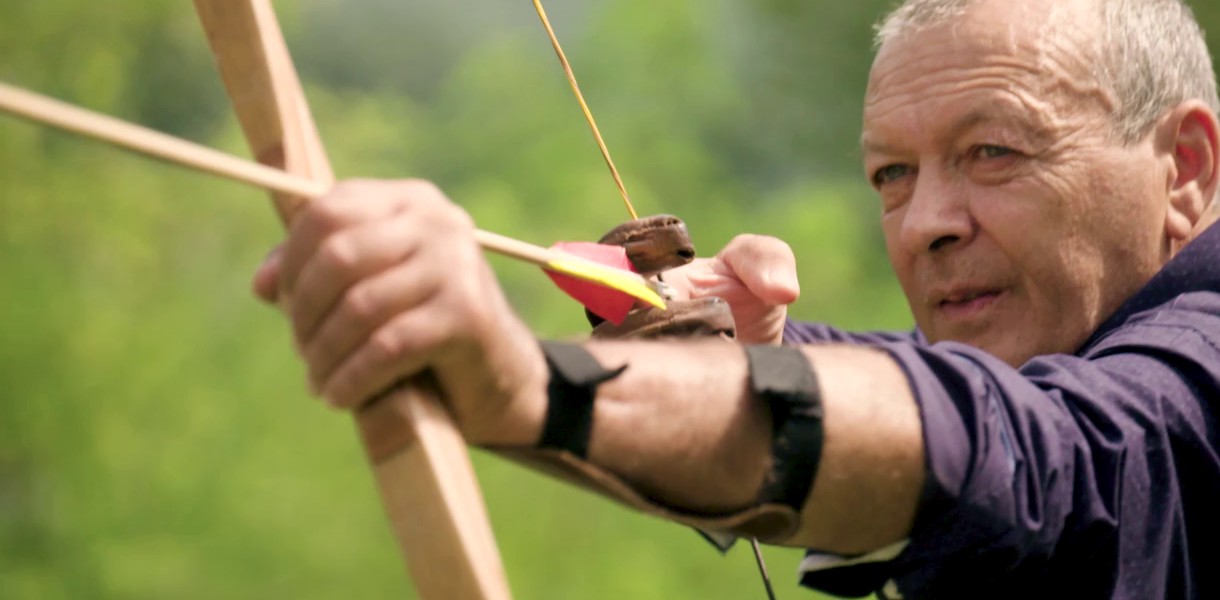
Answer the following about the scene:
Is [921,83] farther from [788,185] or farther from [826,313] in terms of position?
[788,185]

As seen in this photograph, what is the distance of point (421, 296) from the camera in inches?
29.6

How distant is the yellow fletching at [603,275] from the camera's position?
3.18 ft

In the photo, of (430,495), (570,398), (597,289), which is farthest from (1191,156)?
(430,495)

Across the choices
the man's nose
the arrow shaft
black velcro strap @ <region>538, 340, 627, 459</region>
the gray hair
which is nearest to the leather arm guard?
black velcro strap @ <region>538, 340, 627, 459</region>

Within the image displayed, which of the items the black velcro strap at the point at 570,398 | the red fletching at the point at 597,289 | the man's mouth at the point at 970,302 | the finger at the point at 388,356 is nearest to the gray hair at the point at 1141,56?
the man's mouth at the point at 970,302

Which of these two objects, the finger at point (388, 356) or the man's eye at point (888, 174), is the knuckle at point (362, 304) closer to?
the finger at point (388, 356)

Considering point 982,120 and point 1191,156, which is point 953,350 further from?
point 1191,156

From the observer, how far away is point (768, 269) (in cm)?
146

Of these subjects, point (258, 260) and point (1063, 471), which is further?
point (258, 260)

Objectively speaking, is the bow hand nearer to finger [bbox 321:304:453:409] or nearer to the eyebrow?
finger [bbox 321:304:453:409]

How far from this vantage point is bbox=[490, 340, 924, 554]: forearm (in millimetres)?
894

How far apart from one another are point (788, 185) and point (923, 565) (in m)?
4.03

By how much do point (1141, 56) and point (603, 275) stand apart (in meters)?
0.87

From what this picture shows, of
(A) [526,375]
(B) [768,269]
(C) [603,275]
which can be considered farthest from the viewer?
(B) [768,269]
